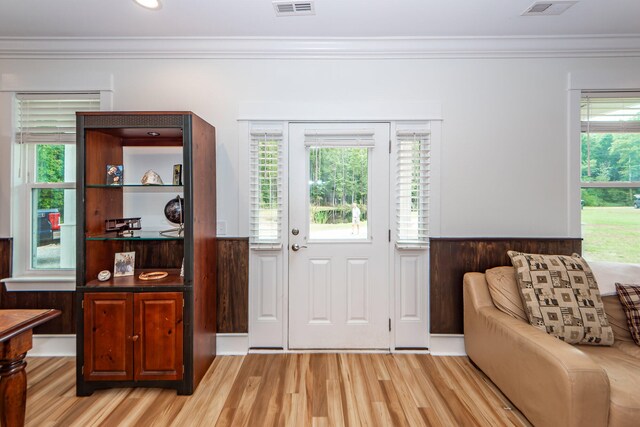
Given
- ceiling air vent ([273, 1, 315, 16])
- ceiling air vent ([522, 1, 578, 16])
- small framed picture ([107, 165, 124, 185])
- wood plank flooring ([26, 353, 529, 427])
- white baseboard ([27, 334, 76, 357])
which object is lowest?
wood plank flooring ([26, 353, 529, 427])

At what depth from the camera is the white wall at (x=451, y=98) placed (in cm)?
286

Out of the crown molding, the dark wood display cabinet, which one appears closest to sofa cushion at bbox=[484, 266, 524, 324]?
the crown molding

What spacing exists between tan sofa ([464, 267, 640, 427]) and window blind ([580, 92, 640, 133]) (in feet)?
4.96

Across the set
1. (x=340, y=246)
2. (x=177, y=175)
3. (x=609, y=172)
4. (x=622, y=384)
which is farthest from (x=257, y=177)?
(x=609, y=172)

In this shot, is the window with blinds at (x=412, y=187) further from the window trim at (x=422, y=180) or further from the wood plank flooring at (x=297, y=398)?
the wood plank flooring at (x=297, y=398)

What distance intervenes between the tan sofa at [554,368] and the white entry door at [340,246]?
0.80 m

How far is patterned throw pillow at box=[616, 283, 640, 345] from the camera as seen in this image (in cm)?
215

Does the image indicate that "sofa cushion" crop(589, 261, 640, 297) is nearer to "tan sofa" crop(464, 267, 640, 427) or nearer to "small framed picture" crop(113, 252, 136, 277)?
"tan sofa" crop(464, 267, 640, 427)

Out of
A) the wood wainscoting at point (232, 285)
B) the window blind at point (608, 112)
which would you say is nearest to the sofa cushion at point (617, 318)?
the window blind at point (608, 112)

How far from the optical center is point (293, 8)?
236cm

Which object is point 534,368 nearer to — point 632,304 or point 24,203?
point 632,304

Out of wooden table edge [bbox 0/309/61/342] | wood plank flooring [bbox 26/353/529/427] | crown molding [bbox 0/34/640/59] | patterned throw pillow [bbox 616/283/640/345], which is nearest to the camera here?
wooden table edge [bbox 0/309/61/342]

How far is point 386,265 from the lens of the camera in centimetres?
292

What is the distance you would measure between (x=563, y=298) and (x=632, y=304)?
489 millimetres
